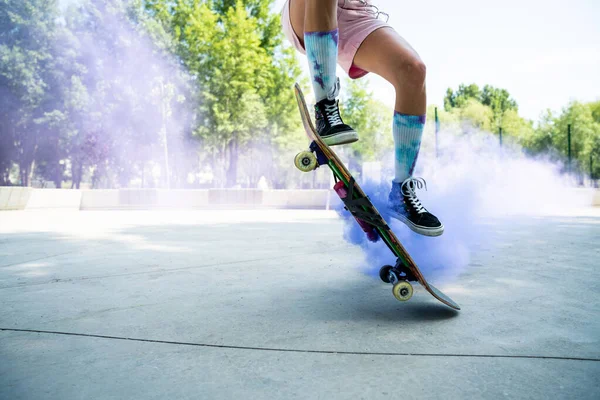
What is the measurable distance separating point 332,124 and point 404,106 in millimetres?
440

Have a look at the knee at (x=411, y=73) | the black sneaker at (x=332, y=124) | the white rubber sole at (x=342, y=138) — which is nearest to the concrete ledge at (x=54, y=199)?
the black sneaker at (x=332, y=124)

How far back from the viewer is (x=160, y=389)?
145 cm

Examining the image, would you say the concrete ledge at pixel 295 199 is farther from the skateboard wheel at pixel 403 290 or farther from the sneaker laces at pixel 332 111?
the skateboard wheel at pixel 403 290

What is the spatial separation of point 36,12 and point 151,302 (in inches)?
1404

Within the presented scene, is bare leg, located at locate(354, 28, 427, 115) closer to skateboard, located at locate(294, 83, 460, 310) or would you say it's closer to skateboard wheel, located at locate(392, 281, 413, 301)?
skateboard, located at locate(294, 83, 460, 310)

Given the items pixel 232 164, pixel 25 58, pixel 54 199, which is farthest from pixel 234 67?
pixel 25 58

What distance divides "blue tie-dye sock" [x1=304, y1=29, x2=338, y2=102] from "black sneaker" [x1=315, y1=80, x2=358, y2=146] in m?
0.04

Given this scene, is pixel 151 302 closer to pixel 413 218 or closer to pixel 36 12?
pixel 413 218

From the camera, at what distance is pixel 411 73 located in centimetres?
249

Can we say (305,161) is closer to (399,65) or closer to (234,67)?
(399,65)

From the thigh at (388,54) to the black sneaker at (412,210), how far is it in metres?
0.57

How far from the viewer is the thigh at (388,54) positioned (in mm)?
2465

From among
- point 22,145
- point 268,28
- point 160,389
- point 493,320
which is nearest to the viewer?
point 160,389

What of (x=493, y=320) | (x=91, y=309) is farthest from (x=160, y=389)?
(x=493, y=320)
